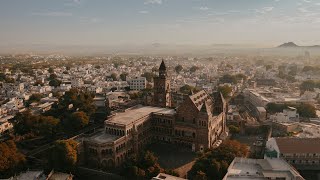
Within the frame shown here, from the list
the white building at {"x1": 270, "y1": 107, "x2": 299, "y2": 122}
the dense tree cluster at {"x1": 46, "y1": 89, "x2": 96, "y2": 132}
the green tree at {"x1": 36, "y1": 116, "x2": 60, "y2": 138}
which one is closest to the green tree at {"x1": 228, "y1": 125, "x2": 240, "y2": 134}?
the white building at {"x1": 270, "y1": 107, "x2": 299, "y2": 122}

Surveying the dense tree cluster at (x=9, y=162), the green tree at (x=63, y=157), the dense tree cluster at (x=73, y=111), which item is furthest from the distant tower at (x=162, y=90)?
the dense tree cluster at (x=9, y=162)

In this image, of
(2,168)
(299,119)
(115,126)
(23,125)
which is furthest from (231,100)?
(2,168)

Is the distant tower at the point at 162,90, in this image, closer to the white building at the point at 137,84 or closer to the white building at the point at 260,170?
the white building at the point at 260,170

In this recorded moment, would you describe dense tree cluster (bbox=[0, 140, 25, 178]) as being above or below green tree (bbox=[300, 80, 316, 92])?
below

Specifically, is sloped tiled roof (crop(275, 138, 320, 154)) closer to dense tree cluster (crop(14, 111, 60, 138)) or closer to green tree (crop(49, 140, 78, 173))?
green tree (crop(49, 140, 78, 173))

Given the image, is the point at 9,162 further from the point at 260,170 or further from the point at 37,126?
the point at 260,170

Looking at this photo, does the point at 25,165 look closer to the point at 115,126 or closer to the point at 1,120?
the point at 115,126
